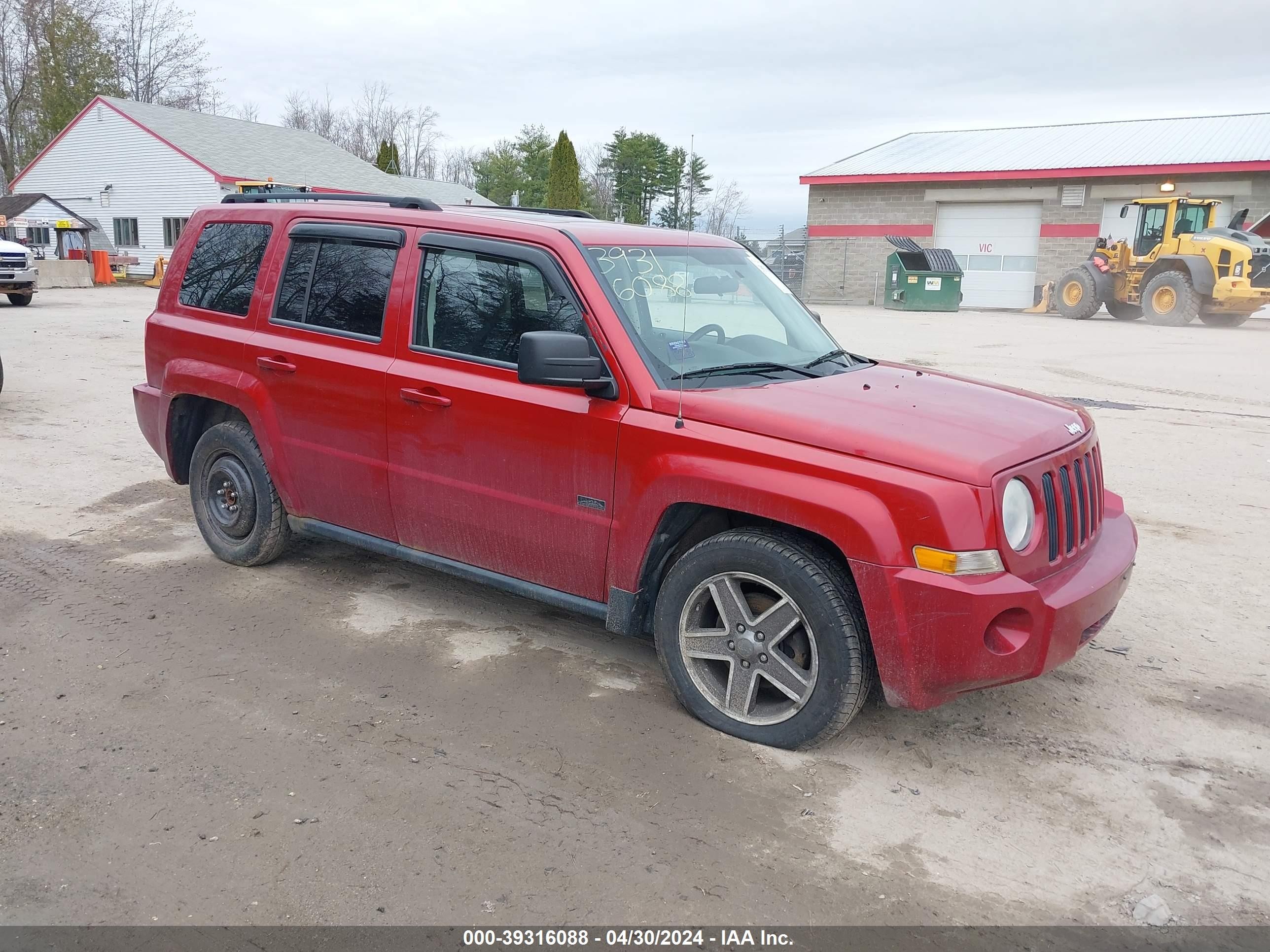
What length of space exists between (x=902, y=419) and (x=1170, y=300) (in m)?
23.8

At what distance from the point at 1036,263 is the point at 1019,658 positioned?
33522mm

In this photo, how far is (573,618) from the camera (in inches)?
193

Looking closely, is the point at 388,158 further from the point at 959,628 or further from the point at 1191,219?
the point at 959,628

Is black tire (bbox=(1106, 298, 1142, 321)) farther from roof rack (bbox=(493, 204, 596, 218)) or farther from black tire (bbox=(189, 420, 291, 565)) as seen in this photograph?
black tire (bbox=(189, 420, 291, 565))

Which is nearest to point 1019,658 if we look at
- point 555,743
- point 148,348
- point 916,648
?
point 916,648

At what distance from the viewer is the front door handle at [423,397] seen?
427 centimetres

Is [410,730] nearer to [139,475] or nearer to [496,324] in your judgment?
[496,324]

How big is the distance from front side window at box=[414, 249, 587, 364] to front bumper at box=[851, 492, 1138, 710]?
5.25 ft

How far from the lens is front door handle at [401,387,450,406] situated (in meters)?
4.27

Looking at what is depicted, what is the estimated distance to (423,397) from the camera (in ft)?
14.1

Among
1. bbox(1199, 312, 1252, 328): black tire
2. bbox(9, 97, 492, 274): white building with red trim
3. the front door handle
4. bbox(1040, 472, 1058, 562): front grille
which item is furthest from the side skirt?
bbox(9, 97, 492, 274): white building with red trim

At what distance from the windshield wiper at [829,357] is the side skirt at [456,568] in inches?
53.9

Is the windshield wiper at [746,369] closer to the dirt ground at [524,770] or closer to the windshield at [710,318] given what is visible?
the windshield at [710,318]

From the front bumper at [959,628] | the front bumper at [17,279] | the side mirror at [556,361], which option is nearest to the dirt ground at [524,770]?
the front bumper at [959,628]
